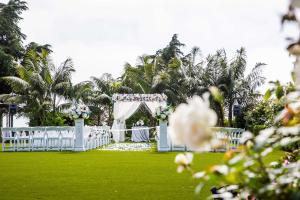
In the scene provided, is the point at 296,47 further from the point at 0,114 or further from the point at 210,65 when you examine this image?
the point at 0,114

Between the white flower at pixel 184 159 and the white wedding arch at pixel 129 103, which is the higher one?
the white wedding arch at pixel 129 103

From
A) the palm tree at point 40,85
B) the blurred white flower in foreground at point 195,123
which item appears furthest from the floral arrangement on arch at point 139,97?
the blurred white flower in foreground at point 195,123

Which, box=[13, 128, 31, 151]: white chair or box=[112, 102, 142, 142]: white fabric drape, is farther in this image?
box=[112, 102, 142, 142]: white fabric drape

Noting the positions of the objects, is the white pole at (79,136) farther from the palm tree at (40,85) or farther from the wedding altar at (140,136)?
the palm tree at (40,85)

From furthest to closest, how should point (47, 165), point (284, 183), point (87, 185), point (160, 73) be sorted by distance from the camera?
1. point (160, 73)
2. point (47, 165)
3. point (87, 185)
4. point (284, 183)

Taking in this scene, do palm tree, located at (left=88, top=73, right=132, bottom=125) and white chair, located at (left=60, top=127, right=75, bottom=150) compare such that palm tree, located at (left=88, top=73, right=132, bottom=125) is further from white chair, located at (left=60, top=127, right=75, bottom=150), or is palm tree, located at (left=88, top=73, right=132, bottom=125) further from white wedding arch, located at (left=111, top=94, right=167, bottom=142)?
white chair, located at (left=60, top=127, right=75, bottom=150)

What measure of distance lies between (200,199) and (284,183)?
13.3 ft

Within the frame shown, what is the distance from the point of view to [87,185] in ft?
21.1

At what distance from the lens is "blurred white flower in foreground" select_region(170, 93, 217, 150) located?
972mm

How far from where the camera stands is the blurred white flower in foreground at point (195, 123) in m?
0.97

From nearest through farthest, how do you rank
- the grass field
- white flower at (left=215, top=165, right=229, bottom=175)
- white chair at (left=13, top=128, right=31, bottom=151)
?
white flower at (left=215, top=165, right=229, bottom=175)
the grass field
white chair at (left=13, top=128, right=31, bottom=151)

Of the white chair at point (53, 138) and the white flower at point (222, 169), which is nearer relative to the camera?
the white flower at point (222, 169)

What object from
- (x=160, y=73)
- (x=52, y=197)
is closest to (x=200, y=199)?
(x=52, y=197)

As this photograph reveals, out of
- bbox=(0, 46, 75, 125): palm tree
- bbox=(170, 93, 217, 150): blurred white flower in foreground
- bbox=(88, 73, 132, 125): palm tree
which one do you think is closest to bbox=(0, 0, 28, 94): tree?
bbox=(0, 46, 75, 125): palm tree
